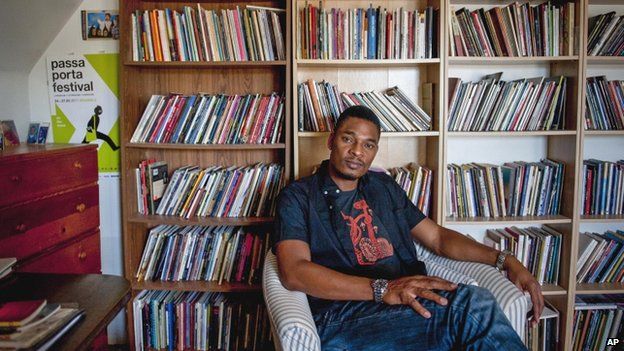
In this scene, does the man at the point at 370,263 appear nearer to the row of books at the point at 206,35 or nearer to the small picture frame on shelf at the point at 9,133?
the row of books at the point at 206,35

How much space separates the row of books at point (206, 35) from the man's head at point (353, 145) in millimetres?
635

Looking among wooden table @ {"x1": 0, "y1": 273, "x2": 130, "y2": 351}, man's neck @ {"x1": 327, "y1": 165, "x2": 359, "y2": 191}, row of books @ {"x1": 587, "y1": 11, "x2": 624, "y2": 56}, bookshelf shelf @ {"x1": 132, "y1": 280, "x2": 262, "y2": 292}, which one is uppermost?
row of books @ {"x1": 587, "y1": 11, "x2": 624, "y2": 56}

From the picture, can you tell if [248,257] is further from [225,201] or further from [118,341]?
[118,341]

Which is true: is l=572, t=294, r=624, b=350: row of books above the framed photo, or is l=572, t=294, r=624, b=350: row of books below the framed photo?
below

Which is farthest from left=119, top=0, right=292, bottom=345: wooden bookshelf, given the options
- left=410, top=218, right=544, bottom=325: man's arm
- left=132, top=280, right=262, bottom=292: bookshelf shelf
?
left=410, top=218, right=544, bottom=325: man's arm

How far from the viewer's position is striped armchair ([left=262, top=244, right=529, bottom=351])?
1.42 metres

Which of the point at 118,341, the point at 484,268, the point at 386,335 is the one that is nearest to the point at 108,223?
the point at 118,341

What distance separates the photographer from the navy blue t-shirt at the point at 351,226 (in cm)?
191

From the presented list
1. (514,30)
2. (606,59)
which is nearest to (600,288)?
(606,59)

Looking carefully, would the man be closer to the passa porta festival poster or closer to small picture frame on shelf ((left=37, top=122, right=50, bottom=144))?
the passa porta festival poster

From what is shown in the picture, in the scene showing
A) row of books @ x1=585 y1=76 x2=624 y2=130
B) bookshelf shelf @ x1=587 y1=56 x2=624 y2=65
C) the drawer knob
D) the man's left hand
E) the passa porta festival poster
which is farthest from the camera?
the passa porta festival poster

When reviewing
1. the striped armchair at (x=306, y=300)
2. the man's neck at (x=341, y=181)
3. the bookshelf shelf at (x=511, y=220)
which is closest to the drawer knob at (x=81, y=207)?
the striped armchair at (x=306, y=300)

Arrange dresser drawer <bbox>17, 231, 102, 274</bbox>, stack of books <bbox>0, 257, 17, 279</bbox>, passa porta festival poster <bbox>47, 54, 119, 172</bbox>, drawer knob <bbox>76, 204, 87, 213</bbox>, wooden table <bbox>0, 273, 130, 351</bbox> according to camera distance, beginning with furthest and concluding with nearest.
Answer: passa porta festival poster <bbox>47, 54, 119, 172</bbox> → drawer knob <bbox>76, 204, 87, 213</bbox> → dresser drawer <bbox>17, 231, 102, 274</bbox> → stack of books <bbox>0, 257, 17, 279</bbox> → wooden table <bbox>0, 273, 130, 351</bbox>

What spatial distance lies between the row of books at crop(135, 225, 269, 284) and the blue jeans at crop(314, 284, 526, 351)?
3.18 feet
